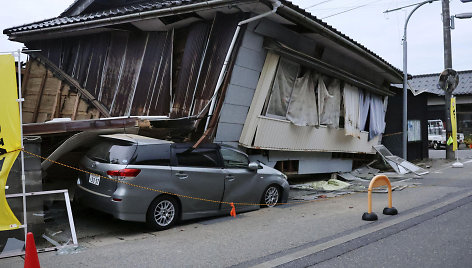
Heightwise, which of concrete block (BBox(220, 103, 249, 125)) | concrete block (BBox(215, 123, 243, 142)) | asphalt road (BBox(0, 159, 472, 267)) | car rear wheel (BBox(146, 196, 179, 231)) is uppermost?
concrete block (BBox(220, 103, 249, 125))

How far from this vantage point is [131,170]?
636cm

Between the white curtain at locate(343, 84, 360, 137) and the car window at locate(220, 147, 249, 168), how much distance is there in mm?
5994

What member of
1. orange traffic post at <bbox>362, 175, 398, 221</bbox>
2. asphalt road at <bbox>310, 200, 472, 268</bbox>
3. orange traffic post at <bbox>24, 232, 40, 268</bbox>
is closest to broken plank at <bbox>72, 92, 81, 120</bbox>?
orange traffic post at <bbox>24, 232, 40, 268</bbox>

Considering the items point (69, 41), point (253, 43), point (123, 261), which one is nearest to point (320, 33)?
point (253, 43)

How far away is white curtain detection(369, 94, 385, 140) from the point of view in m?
15.0

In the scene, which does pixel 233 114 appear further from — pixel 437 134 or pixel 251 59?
pixel 437 134

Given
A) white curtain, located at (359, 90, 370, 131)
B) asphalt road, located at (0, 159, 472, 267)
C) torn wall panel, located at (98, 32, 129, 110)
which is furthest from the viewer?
white curtain, located at (359, 90, 370, 131)

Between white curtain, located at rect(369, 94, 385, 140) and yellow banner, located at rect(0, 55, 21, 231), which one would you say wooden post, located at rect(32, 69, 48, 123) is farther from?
white curtain, located at rect(369, 94, 385, 140)

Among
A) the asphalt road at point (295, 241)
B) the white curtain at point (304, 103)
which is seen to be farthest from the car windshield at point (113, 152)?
the white curtain at point (304, 103)

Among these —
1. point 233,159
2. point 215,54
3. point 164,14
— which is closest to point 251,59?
point 215,54

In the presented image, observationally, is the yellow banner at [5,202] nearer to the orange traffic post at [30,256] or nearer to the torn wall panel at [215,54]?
the orange traffic post at [30,256]

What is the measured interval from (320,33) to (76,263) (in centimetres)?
808

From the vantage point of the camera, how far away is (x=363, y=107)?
1452cm

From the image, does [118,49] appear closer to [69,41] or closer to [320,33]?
[69,41]
